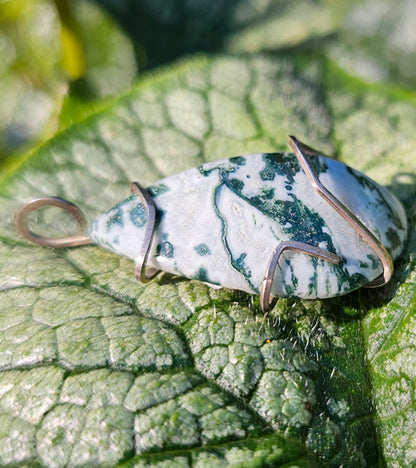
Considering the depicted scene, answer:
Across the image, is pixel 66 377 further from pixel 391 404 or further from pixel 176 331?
pixel 391 404

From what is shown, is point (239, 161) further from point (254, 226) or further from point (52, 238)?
point (52, 238)

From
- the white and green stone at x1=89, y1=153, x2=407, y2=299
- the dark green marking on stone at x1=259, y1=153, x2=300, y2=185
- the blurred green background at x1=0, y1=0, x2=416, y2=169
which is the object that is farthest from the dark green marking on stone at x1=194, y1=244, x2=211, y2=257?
the blurred green background at x1=0, y1=0, x2=416, y2=169

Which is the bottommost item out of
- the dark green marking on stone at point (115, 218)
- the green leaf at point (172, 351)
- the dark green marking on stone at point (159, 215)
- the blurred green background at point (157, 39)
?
the green leaf at point (172, 351)

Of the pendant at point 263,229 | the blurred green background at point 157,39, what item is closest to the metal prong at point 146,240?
the pendant at point 263,229

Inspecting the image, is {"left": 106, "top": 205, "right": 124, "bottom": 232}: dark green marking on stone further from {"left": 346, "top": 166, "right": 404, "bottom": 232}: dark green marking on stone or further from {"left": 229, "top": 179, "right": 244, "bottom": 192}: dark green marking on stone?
{"left": 346, "top": 166, "right": 404, "bottom": 232}: dark green marking on stone

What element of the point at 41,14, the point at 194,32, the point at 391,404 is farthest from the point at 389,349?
the point at 41,14

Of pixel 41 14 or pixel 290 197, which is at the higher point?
pixel 41 14

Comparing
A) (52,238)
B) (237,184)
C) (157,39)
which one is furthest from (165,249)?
(157,39)

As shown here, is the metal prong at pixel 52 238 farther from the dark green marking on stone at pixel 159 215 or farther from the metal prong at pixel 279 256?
the metal prong at pixel 279 256
